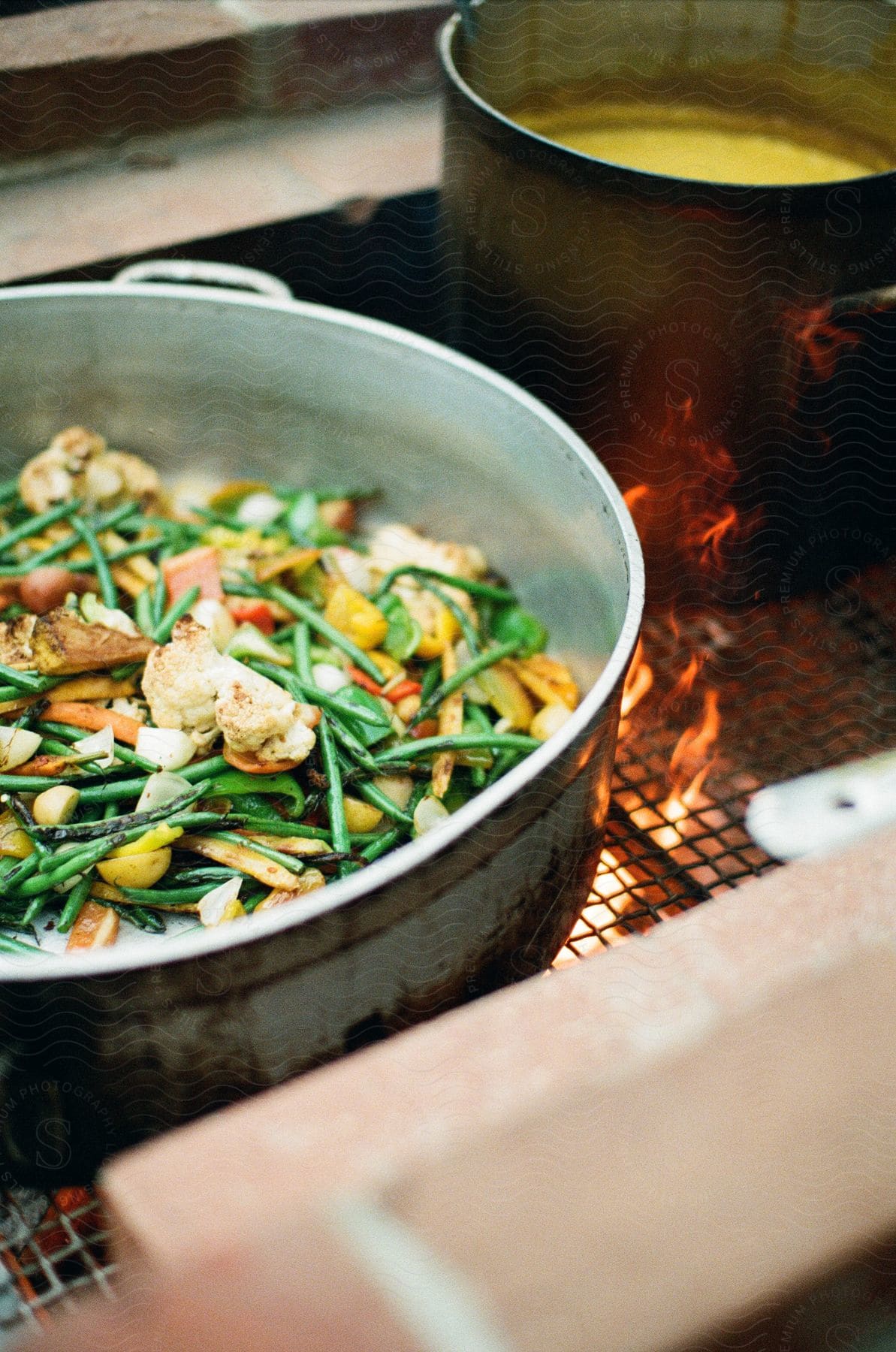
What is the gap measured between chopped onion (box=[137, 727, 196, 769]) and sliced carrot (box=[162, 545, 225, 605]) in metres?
0.25

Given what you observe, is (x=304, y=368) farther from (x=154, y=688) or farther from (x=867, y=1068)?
(x=867, y=1068)

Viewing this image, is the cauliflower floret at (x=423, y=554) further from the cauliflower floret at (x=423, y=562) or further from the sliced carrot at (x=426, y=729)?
the sliced carrot at (x=426, y=729)

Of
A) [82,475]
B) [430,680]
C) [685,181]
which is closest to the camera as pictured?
[685,181]

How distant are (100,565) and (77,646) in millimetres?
194

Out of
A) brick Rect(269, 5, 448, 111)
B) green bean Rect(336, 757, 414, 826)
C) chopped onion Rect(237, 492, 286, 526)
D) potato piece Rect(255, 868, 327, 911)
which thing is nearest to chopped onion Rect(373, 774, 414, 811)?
green bean Rect(336, 757, 414, 826)

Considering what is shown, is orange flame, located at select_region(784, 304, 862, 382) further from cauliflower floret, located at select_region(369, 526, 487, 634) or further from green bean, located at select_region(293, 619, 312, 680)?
green bean, located at select_region(293, 619, 312, 680)

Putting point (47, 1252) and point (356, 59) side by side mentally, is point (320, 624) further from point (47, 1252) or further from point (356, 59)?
point (356, 59)

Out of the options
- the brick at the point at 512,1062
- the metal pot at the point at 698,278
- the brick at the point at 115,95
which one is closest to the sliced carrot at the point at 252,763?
the brick at the point at 512,1062

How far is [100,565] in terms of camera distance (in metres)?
1.27

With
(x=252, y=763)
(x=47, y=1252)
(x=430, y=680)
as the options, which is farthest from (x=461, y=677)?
(x=47, y=1252)

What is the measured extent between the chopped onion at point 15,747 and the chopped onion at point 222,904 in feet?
0.73

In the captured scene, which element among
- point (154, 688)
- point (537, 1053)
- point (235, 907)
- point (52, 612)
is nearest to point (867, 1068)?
point (537, 1053)

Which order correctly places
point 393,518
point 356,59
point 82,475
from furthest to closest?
point 356,59, point 393,518, point 82,475

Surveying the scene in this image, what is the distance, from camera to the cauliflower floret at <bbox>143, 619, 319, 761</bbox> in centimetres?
99
